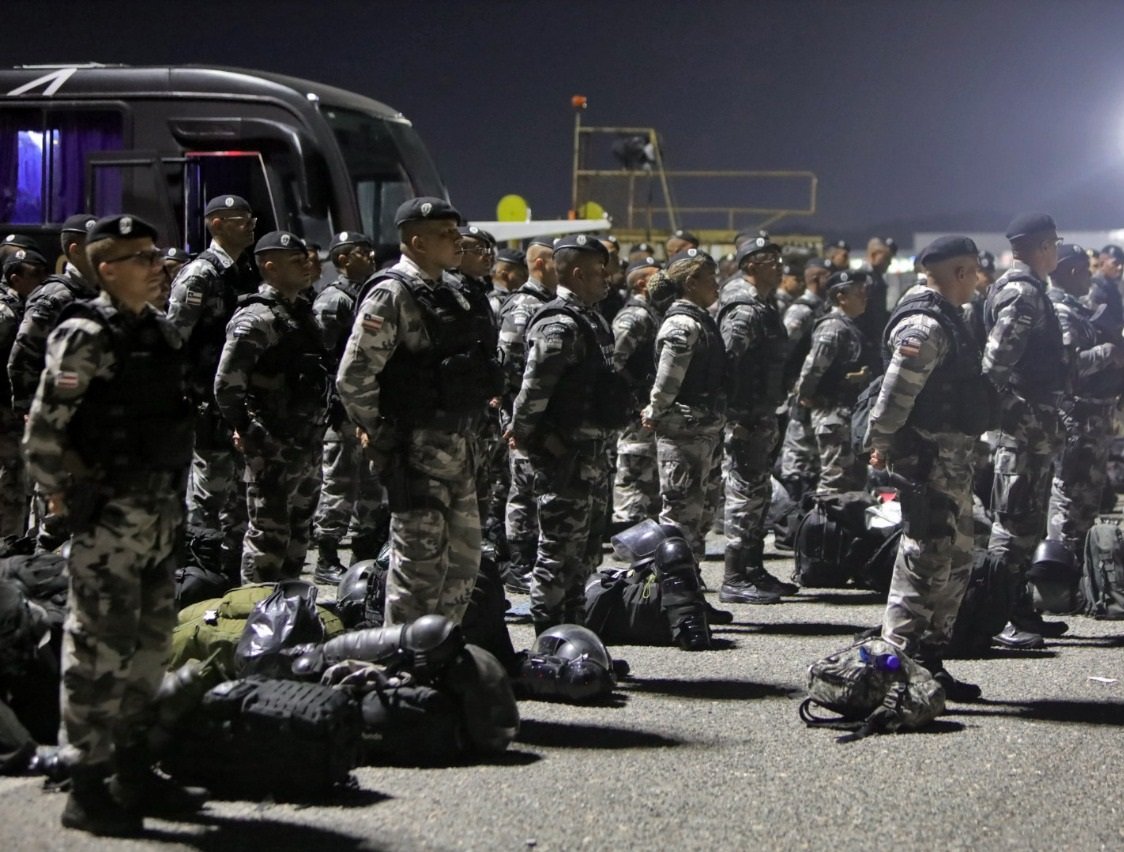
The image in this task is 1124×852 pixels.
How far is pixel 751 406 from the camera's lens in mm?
8523

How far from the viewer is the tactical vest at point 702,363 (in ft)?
26.0

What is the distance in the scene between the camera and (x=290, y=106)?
1201cm

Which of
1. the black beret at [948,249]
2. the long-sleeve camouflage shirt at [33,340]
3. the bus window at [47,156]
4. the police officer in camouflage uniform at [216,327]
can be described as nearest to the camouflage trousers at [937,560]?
the black beret at [948,249]

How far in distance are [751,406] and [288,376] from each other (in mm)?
2940

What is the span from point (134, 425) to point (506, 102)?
16975 mm

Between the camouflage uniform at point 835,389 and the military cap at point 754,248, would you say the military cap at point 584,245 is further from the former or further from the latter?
the camouflage uniform at point 835,389

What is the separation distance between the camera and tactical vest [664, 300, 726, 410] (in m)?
7.94

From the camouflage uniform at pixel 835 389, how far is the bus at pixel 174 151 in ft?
13.8

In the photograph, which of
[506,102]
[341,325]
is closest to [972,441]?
[341,325]

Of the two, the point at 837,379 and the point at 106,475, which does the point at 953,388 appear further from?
the point at 837,379

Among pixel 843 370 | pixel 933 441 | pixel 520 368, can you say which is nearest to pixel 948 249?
pixel 933 441

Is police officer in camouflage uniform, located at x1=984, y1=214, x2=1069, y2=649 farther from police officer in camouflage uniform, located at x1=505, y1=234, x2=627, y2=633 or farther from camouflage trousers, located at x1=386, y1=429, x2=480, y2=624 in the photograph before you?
camouflage trousers, located at x1=386, y1=429, x2=480, y2=624

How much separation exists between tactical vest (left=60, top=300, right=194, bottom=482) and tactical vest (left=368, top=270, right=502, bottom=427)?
4.33 feet

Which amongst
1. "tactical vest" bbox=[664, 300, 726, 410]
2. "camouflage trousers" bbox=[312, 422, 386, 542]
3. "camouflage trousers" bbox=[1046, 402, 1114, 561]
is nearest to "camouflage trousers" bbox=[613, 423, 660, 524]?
"tactical vest" bbox=[664, 300, 726, 410]
